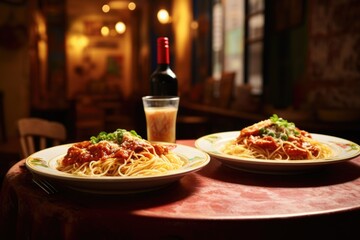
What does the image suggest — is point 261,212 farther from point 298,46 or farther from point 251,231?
point 298,46

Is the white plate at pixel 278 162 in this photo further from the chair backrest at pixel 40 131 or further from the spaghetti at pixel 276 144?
the chair backrest at pixel 40 131

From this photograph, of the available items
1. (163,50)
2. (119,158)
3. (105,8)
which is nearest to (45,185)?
(119,158)

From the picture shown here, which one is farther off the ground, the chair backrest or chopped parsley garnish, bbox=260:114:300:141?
chopped parsley garnish, bbox=260:114:300:141

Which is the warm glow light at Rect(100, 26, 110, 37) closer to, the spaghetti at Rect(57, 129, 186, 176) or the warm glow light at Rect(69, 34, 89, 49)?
the warm glow light at Rect(69, 34, 89, 49)

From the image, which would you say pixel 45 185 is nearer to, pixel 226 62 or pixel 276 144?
pixel 276 144

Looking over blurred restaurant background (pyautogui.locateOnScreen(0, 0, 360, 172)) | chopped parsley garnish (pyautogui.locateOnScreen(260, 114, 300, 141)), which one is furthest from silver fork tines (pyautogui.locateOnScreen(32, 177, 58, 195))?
blurred restaurant background (pyautogui.locateOnScreen(0, 0, 360, 172))

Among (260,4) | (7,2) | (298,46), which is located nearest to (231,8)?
(260,4)
